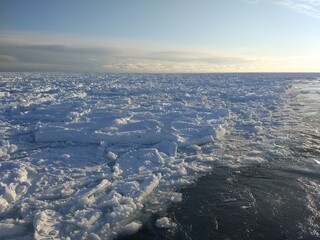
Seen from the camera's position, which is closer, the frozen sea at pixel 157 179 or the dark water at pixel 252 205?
the dark water at pixel 252 205

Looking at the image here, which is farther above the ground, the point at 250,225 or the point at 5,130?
the point at 250,225

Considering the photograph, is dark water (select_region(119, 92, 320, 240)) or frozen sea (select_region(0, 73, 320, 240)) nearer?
dark water (select_region(119, 92, 320, 240))

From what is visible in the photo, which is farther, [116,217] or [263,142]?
[263,142]

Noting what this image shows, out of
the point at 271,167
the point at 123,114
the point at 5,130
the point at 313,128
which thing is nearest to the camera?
the point at 271,167

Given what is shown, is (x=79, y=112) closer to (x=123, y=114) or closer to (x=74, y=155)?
(x=123, y=114)

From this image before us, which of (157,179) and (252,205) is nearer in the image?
(252,205)

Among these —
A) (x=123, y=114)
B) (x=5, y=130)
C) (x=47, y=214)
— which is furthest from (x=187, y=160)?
(x=5, y=130)

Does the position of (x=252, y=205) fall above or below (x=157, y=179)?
above

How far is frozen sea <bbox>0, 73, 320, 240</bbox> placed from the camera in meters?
4.17

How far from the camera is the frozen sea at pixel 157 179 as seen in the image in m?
4.17

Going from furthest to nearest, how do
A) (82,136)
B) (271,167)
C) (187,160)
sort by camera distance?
1. (82,136)
2. (187,160)
3. (271,167)

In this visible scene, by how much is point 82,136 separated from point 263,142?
468 centimetres

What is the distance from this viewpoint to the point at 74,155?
22.9 feet

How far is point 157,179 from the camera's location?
5.67m
